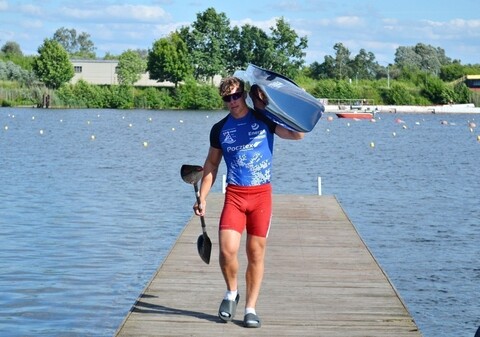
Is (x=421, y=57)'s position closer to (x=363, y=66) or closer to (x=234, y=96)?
(x=363, y=66)

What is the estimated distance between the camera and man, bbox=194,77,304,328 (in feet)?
31.9

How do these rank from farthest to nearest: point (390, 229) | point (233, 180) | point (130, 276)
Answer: point (390, 229) < point (130, 276) < point (233, 180)

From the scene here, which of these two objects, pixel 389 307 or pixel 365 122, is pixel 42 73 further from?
pixel 389 307

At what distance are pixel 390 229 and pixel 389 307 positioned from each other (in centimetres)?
1250

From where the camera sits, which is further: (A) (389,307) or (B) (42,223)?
(B) (42,223)

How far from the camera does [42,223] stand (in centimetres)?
2319

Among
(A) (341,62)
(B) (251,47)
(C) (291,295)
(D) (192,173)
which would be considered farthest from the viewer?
(A) (341,62)

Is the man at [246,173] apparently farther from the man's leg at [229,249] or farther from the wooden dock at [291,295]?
the wooden dock at [291,295]

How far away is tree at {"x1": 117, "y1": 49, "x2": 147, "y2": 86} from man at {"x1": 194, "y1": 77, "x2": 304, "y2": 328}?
11241 cm

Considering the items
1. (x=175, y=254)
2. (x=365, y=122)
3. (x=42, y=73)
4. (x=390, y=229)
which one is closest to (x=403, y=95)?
(x=365, y=122)

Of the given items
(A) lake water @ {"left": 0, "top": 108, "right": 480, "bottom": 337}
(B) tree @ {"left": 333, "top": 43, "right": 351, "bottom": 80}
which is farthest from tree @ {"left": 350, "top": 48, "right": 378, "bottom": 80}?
(A) lake water @ {"left": 0, "top": 108, "right": 480, "bottom": 337}

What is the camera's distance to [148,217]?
80.8 ft

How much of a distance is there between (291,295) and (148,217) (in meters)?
13.6

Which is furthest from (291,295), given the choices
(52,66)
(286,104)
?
(52,66)
